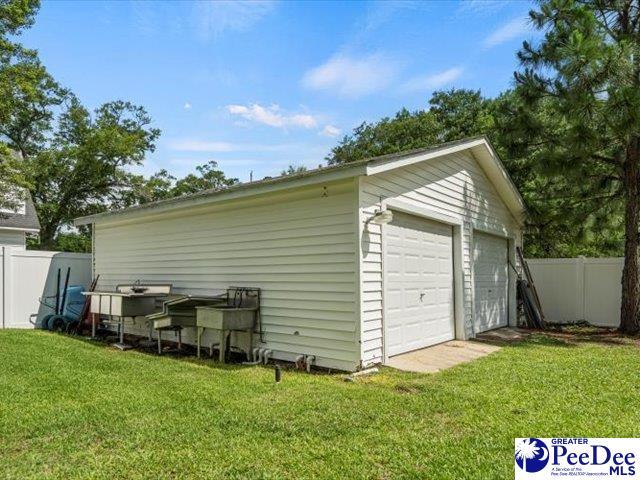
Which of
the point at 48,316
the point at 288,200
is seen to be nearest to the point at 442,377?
the point at 288,200

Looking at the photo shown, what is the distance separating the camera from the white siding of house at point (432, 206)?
20.5ft

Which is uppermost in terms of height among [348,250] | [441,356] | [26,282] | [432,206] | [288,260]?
[432,206]

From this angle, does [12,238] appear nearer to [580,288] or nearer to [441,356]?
[441,356]

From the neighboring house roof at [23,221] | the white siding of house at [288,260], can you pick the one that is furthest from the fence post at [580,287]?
the neighboring house roof at [23,221]

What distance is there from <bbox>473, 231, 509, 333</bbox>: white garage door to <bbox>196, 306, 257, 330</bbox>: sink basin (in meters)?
4.92

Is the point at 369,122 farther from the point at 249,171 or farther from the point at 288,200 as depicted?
the point at 288,200

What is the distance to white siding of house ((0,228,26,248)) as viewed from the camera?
50.3 ft

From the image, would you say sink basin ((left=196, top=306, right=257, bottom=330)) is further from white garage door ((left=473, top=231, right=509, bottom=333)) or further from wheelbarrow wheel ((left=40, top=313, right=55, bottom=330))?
wheelbarrow wheel ((left=40, top=313, right=55, bottom=330))

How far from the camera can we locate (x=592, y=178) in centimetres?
1096

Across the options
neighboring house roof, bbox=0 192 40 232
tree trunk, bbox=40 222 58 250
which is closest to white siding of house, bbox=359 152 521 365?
neighboring house roof, bbox=0 192 40 232

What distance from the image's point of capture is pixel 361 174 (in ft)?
19.3

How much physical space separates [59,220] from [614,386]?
23.6 meters

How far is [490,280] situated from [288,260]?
5.61 metres

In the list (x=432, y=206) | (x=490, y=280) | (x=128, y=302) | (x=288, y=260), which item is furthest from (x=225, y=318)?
(x=490, y=280)
